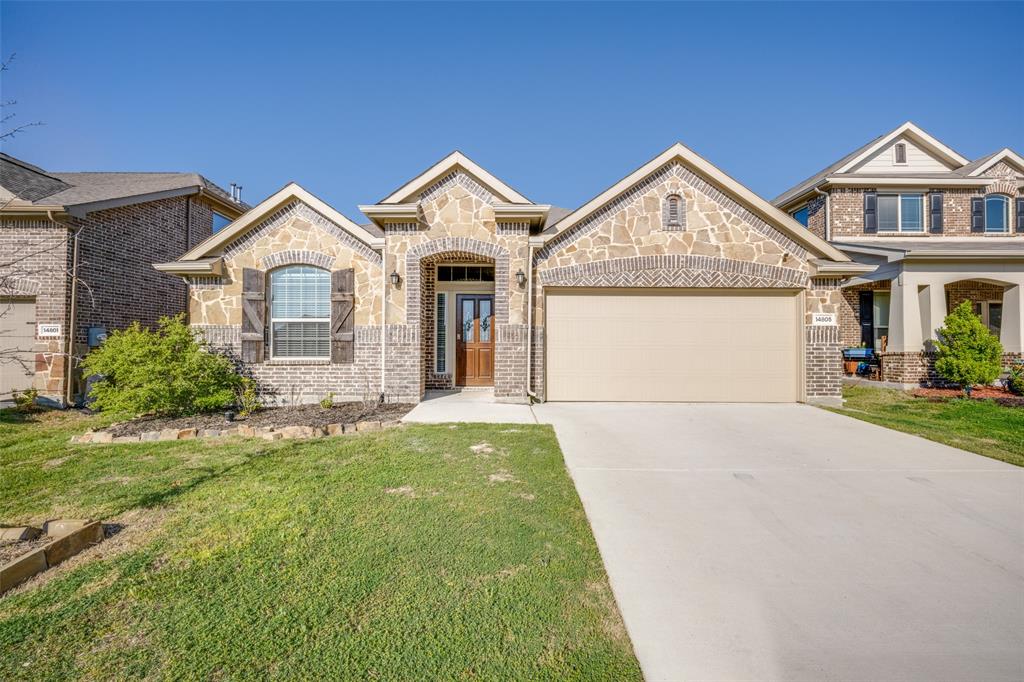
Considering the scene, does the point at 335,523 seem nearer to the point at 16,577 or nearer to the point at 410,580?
the point at 410,580

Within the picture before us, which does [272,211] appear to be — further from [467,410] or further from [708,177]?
[708,177]

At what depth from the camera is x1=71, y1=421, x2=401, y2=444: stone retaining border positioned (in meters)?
6.68

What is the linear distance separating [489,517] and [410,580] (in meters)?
1.02

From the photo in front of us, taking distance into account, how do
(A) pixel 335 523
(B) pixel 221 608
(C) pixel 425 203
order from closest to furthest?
(B) pixel 221 608 → (A) pixel 335 523 → (C) pixel 425 203

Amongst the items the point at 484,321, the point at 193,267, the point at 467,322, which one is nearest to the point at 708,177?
the point at 484,321

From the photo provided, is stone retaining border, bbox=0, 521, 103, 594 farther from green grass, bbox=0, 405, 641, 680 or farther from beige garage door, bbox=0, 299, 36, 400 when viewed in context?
beige garage door, bbox=0, 299, 36, 400

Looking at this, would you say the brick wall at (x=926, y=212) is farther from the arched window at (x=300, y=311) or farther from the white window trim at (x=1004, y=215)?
the arched window at (x=300, y=311)

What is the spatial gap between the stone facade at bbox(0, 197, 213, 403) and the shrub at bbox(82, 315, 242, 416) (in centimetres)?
101

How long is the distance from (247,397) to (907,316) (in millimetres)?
15805

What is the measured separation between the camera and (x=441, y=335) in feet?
36.8

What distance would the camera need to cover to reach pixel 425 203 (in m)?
9.37

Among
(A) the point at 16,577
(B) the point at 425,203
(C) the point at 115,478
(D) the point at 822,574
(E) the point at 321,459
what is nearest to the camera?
(A) the point at 16,577

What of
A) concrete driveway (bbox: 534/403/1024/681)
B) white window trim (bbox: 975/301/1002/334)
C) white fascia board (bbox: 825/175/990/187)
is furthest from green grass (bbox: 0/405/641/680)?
white window trim (bbox: 975/301/1002/334)

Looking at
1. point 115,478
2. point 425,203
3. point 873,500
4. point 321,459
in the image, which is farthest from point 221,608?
point 425,203
